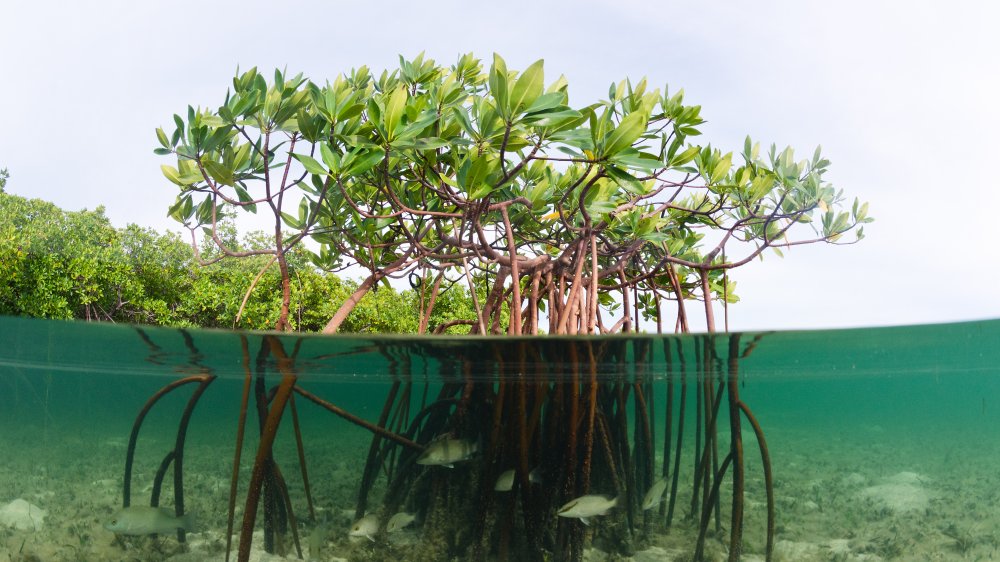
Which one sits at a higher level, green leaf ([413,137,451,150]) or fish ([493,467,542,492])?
green leaf ([413,137,451,150])

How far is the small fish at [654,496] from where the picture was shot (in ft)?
11.1

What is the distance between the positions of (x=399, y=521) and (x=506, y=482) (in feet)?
1.73

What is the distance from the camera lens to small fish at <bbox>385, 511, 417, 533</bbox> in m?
3.27

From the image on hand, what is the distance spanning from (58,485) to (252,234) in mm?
15763

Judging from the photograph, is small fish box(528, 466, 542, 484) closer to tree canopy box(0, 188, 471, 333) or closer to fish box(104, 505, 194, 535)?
fish box(104, 505, 194, 535)

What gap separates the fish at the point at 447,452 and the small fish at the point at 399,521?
0.81 ft

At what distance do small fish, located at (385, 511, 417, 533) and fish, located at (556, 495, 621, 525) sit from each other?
687mm

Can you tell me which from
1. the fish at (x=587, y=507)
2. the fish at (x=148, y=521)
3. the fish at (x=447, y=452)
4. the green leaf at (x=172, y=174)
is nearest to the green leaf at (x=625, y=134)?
the fish at (x=587, y=507)

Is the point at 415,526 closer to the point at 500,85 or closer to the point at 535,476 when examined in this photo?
the point at 535,476

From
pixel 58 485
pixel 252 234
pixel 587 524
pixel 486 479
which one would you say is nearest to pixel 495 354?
pixel 486 479

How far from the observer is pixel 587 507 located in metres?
3.01

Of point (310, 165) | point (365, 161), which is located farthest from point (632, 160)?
point (310, 165)

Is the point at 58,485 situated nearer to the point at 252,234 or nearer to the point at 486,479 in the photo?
the point at 486,479

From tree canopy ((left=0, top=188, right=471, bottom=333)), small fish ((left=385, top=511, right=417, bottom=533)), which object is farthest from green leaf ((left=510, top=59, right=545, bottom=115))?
tree canopy ((left=0, top=188, right=471, bottom=333))
